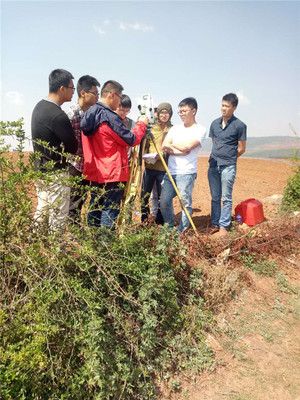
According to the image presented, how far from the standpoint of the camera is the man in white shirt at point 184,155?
401 centimetres

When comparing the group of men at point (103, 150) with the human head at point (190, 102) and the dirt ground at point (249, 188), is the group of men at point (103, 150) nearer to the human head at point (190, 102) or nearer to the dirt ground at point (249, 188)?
the human head at point (190, 102)

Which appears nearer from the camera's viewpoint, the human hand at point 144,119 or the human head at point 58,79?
the human head at point 58,79

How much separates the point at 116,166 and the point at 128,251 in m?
0.97

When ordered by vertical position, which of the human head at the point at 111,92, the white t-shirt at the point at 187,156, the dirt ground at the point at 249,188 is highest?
the human head at the point at 111,92

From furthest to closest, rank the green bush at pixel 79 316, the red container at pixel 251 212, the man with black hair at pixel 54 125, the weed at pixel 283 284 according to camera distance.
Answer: the red container at pixel 251 212
the weed at pixel 283 284
the man with black hair at pixel 54 125
the green bush at pixel 79 316

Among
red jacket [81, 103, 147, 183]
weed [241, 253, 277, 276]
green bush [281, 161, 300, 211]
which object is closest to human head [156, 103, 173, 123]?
red jacket [81, 103, 147, 183]

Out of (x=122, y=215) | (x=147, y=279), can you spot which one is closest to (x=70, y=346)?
(x=147, y=279)

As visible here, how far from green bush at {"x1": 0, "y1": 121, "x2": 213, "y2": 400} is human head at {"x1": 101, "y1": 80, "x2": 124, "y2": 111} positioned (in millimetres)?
1160

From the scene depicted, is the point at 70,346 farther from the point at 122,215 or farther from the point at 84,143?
the point at 84,143

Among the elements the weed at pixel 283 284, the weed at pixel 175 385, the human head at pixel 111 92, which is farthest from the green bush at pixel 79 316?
the weed at pixel 283 284

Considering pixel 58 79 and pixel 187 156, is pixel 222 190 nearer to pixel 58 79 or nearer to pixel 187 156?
pixel 187 156

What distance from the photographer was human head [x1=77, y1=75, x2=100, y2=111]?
137 inches

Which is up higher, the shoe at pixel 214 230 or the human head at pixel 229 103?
the human head at pixel 229 103

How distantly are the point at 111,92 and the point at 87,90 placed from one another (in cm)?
49
